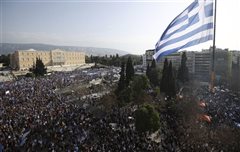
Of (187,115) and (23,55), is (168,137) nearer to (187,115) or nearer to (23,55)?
(187,115)

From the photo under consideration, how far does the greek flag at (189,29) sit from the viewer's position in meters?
8.80

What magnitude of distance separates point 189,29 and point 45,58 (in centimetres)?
8467

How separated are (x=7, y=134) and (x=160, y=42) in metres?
11.8

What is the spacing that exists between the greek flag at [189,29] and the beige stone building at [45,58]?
73762mm

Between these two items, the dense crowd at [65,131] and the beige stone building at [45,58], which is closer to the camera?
the dense crowd at [65,131]

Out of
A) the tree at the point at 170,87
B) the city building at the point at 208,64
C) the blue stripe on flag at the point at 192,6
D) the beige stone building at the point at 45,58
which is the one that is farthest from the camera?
the beige stone building at the point at 45,58

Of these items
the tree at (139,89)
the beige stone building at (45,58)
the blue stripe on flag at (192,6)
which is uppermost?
the blue stripe on flag at (192,6)

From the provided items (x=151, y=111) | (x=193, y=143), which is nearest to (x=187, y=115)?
(x=151, y=111)

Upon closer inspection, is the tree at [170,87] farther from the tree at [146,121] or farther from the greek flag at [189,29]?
the greek flag at [189,29]

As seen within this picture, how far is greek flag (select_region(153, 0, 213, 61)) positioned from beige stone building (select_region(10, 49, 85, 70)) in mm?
73762

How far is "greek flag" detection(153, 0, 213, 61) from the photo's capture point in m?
8.80

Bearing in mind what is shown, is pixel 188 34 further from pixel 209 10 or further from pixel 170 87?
pixel 170 87

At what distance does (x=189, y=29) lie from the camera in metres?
9.76

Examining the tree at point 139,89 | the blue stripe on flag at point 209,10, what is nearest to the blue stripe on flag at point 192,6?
the blue stripe on flag at point 209,10
